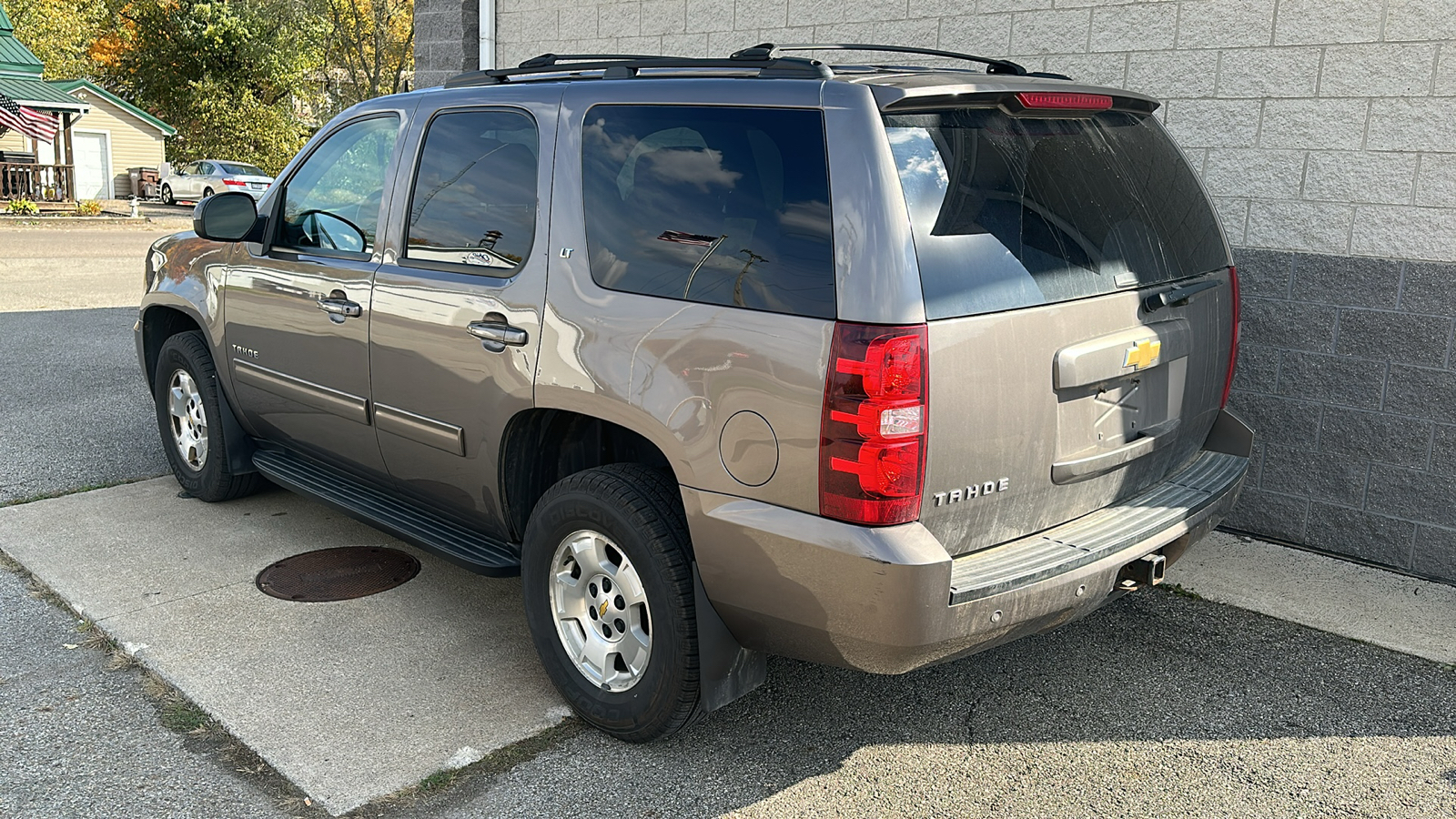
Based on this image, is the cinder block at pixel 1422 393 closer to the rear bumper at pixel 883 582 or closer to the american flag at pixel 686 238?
the rear bumper at pixel 883 582

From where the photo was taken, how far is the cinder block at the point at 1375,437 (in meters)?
5.16

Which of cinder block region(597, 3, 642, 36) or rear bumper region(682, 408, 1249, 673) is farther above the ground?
cinder block region(597, 3, 642, 36)

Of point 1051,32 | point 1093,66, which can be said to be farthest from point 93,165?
point 1093,66

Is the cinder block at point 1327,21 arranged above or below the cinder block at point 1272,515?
above

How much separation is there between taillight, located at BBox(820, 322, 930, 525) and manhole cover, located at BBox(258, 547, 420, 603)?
8.47 feet

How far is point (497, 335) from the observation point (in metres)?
3.83

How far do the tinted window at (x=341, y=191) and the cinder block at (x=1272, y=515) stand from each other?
4.06 m

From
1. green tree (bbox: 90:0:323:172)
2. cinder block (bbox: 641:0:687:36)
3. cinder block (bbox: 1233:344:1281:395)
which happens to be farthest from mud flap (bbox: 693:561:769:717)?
green tree (bbox: 90:0:323:172)

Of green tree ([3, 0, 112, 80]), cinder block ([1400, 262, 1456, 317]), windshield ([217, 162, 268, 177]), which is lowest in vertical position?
cinder block ([1400, 262, 1456, 317])

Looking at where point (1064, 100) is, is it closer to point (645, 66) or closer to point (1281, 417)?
point (645, 66)

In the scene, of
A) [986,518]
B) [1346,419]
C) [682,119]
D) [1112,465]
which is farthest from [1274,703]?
[682,119]

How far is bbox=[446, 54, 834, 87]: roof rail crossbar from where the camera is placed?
3314 mm

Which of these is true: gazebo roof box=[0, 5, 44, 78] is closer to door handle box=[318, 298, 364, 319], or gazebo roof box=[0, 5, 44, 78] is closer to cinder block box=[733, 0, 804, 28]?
cinder block box=[733, 0, 804, 28]

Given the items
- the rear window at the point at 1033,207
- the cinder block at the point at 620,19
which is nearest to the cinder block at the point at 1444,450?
the rear window at the point at 1033,207
